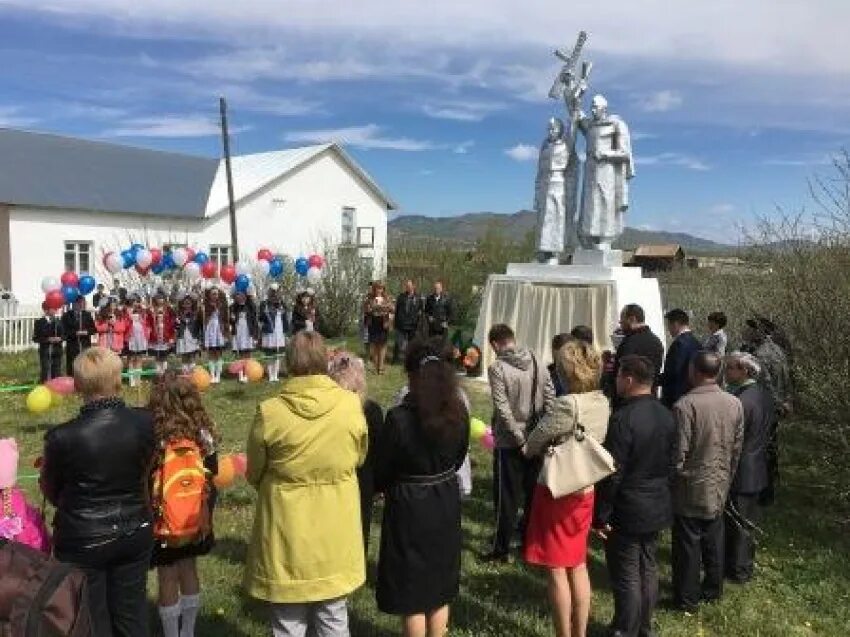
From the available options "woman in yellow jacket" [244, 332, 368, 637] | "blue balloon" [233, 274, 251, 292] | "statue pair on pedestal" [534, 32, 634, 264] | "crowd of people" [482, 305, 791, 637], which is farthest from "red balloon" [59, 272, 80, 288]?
"woman in yellow jacket" [244, 332, 368, 637]

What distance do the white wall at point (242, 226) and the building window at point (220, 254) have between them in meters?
0.28

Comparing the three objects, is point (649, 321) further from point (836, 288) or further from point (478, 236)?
point (478, 236)

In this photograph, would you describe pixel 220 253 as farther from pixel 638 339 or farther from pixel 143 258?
pixel 638 339

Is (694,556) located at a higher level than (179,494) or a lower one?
lower

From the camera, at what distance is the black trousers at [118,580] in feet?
9.93

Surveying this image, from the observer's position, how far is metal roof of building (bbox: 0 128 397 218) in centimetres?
2222

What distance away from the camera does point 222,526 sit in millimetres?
5738

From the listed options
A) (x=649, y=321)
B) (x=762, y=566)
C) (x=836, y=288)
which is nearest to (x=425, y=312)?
(x=649, y=321)

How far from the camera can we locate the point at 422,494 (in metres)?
3.40

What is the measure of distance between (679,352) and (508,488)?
247 cm

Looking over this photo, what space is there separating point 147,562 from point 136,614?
219 millimetres

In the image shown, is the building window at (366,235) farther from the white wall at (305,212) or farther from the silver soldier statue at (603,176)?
the silver soldier statue at (603,176)

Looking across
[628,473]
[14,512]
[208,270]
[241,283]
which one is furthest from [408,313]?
[14,512]

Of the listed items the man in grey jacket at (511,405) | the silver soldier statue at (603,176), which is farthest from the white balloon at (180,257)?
the man in grey jacket at (511,405)
